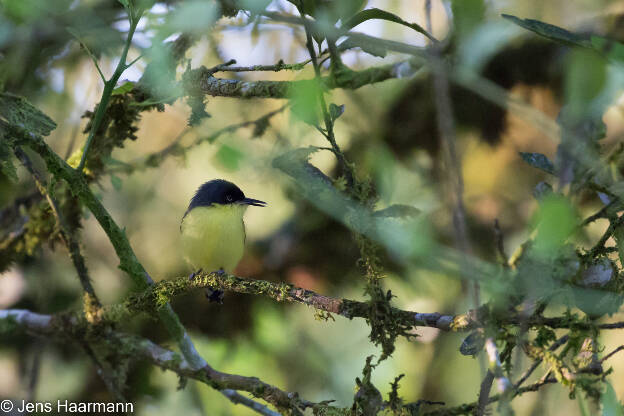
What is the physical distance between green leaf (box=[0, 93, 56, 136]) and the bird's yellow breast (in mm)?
1895

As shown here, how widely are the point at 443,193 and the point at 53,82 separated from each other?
299 centimetres

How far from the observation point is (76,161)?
347 cm

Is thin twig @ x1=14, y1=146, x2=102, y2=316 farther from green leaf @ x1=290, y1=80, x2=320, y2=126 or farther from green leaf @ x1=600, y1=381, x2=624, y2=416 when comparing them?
green leaf @ x1=600, y1=381, x2=624, y2=416

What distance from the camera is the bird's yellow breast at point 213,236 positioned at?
4188 mm

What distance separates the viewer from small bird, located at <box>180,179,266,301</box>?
420cm

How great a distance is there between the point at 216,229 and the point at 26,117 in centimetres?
194

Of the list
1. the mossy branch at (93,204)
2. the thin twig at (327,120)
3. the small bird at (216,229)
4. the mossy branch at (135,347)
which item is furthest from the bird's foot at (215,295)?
the thin twig at (327,120)

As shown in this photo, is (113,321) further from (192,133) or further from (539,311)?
(539,311)

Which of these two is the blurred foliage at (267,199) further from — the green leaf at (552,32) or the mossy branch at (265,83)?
the green leaf at (552,32)

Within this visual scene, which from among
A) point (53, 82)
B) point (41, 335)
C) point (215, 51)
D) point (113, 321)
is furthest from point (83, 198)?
point (53, 82)

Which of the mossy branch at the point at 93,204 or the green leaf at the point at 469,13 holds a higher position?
the mossy branch at the point at 93,204

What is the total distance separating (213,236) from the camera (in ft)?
13.7

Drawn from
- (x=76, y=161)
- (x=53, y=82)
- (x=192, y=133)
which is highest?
(x=53, y=82)

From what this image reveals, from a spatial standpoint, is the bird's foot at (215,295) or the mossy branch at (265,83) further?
the bird's foot at (215,295)
